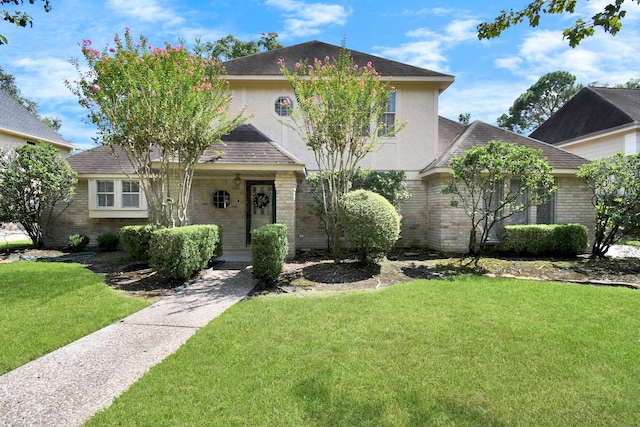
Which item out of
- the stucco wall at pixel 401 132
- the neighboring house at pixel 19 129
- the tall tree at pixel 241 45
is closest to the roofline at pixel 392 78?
the stucco wall at pixel 401 132

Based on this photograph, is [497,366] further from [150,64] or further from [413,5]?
[150,64]

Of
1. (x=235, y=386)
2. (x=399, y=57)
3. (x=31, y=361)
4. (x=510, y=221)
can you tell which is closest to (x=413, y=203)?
(x=510, y=221)

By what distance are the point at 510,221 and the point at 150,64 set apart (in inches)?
441

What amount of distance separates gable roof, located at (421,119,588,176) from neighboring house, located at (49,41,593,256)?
0.04m

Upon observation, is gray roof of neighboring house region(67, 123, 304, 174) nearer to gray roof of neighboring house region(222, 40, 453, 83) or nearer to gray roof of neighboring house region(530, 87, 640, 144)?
gray roof of neighboring house region(222, 40, 453, 83)

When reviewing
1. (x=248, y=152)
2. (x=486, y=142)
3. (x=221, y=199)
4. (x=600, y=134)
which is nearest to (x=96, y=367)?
(x=248, y=152)

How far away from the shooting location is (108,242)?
435 inches

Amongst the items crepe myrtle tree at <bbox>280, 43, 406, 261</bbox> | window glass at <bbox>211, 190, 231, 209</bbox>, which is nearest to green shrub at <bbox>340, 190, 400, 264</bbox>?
crepe myrtle tree at <bbox>280, 43, 406, 261</bbox>

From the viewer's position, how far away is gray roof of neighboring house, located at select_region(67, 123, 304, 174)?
904 cm

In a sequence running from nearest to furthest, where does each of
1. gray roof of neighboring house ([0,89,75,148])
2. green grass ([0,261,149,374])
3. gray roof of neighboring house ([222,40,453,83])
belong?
1. green grass ([0,261,149,374])
2. gray roof of neighboring house ([222,40,453,83])
3. gray roof of neighboring house ([0,89,75,148])

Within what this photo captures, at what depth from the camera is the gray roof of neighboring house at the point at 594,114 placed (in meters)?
14.4

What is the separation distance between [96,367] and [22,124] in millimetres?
19852

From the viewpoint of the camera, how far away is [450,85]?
38.8 feet

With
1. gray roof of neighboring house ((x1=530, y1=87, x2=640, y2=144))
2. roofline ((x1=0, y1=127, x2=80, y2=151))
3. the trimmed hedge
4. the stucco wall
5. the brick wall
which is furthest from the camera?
roofline ((x1=0, y1=127, x2=80, y2=151))
